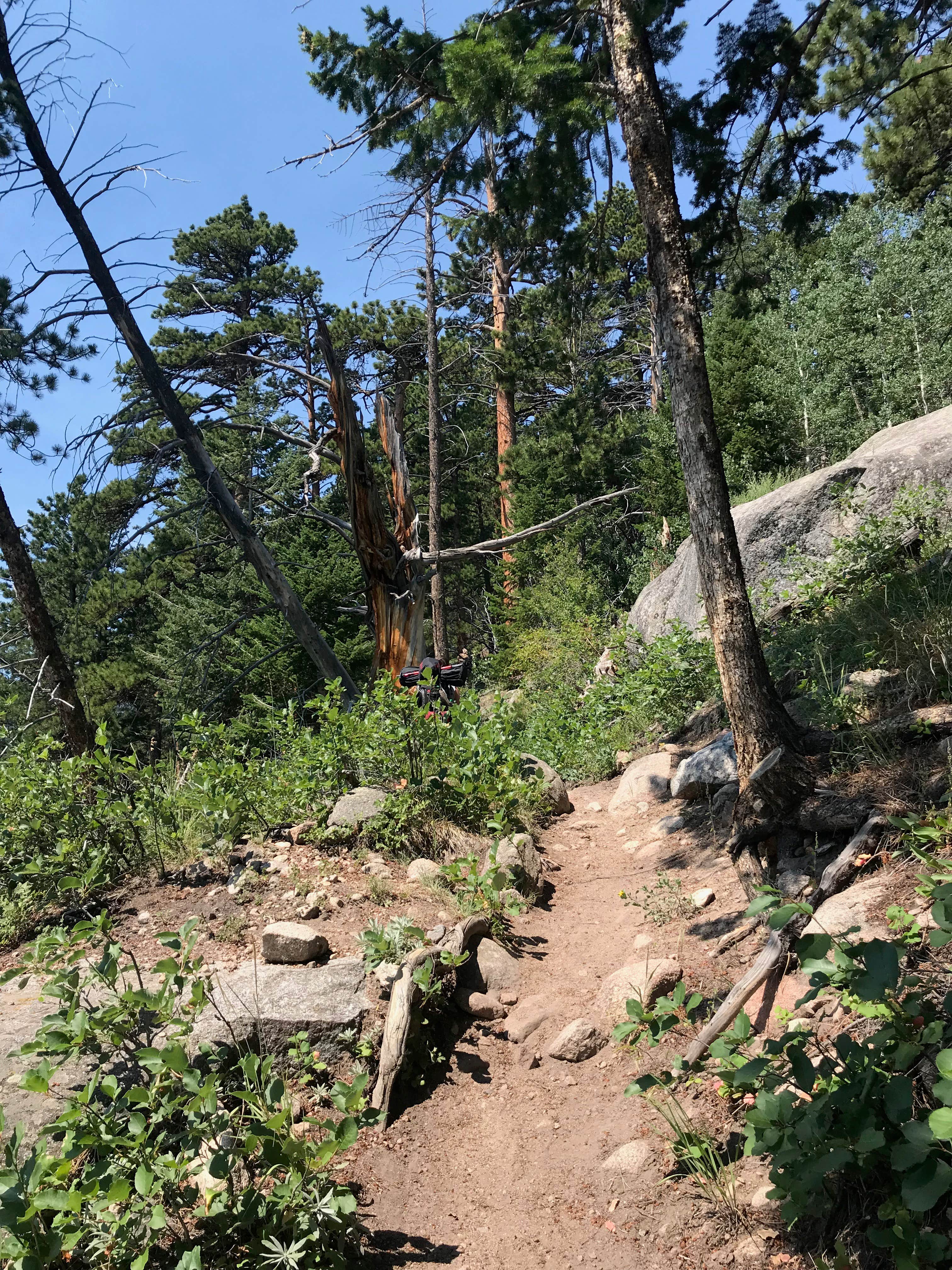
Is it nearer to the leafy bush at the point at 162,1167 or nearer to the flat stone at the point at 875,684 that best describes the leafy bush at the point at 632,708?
the flat stone at the point at 875,684

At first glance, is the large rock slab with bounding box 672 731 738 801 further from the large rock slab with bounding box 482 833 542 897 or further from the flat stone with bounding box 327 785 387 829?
the flat stone with bounding box 327 785 387 829

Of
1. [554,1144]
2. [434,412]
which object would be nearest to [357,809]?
[554,1144]

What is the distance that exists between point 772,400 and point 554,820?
10.4 meters

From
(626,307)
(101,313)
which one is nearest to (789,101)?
(101,313)

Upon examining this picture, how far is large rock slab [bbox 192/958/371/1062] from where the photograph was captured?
330 cm

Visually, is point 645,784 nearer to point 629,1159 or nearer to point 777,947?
point 777,947

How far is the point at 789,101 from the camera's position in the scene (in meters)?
4.92

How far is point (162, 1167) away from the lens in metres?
2.27

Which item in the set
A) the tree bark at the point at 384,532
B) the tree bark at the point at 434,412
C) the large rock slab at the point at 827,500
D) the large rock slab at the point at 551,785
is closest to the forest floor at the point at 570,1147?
the large rock slab at the point at 551,785

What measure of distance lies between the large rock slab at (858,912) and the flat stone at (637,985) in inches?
27.1

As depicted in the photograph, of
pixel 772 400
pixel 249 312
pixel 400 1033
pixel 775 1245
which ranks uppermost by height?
pixel 249 312

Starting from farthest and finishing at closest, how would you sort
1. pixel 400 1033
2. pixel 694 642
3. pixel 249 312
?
pixel 249 312, pixel 694 642, pixel 400 1033

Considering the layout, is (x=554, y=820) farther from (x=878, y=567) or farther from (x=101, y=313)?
(x=101, y=313)

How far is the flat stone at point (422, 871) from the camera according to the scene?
4.61 meters
